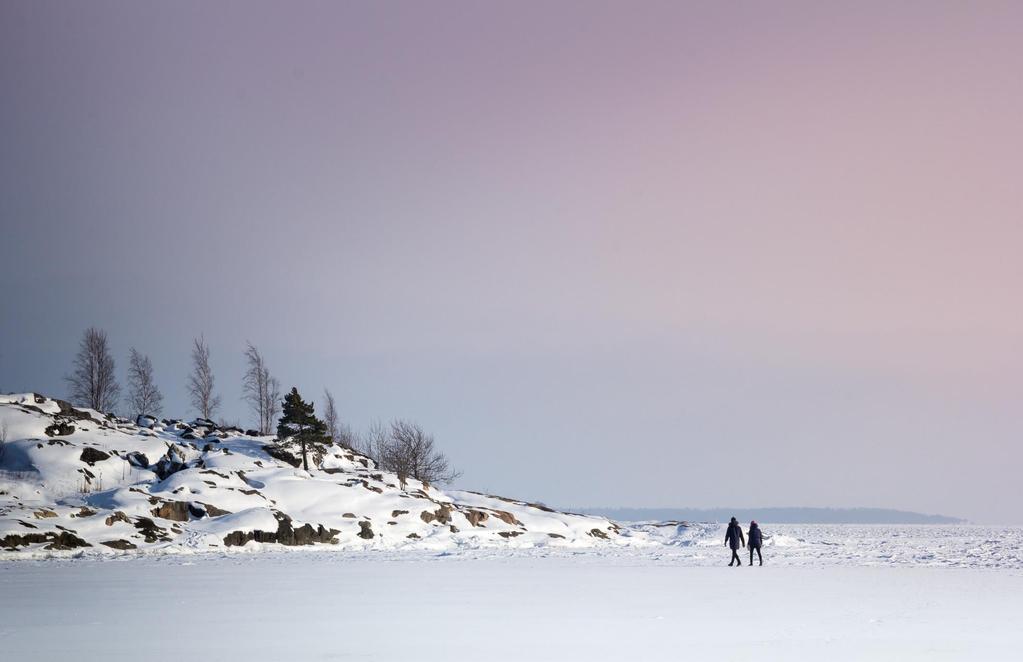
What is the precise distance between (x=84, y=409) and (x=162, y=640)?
6976 centimetres

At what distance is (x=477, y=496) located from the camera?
253 feet

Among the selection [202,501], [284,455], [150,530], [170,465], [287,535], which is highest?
[284,455]

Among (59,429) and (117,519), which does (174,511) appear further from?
(59,429)

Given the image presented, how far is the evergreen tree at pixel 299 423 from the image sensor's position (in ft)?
218

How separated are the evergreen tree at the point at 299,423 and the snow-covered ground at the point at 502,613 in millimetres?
32741

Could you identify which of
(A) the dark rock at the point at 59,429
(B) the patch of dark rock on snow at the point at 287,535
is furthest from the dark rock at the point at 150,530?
(A) the dark rock at the point at 59,429

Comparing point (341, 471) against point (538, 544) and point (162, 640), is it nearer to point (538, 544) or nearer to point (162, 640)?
point (538, 544)

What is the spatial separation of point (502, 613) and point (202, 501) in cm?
3853

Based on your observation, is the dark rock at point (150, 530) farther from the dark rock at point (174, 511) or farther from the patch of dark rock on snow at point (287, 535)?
the patch of dark rock on snow at point (287, 535)

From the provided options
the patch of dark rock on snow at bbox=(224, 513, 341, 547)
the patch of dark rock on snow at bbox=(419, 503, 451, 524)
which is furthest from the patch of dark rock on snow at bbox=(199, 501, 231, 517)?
the patch of dark rock on snow at bbox=(419, 503, 451, 524)

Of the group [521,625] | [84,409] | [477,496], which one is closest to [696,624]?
[521,625]

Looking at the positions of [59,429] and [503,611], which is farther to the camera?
[59,429]

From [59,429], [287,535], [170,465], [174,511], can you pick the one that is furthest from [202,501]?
[59,429]

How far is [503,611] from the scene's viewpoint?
62.1 feet
